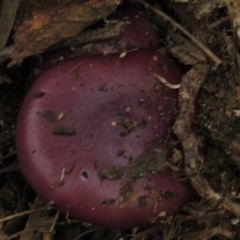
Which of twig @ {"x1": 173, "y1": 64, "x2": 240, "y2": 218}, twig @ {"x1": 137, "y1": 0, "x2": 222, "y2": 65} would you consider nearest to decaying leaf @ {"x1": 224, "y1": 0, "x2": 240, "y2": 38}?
twig @ {"x1": 137, "y1": 0, "x2": 222, "y2": 65}

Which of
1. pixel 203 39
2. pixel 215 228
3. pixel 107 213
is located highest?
Result: pixel 203 39

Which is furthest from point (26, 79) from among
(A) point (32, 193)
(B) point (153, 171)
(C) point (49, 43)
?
(B) point (153, 171)

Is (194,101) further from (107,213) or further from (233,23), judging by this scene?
(107,213)

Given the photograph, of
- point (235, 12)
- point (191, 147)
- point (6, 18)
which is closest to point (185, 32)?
point (235, 12)

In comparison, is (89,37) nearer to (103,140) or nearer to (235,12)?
(103,140)

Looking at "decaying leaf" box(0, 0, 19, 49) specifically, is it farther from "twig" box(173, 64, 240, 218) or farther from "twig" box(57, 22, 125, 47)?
"twig" box(173, 64, 240, 218)
